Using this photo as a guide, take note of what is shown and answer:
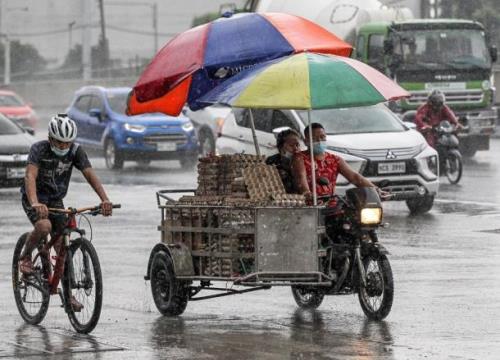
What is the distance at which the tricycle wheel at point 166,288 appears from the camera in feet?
40.0

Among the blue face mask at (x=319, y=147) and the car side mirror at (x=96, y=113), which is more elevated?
the car side mirror at (x=96, y=113)

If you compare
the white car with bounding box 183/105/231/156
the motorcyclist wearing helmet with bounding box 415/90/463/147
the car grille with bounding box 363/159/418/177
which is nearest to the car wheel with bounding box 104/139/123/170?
the white car with bounding box 183/105/231/156

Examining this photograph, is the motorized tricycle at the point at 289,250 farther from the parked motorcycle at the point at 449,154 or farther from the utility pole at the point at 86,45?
the utility pole at the point at 86,45

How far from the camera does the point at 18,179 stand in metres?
25.6

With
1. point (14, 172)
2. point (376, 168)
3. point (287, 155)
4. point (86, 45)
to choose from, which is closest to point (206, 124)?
point (14, 172)

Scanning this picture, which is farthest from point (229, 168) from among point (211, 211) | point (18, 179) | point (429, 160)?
point (18, 179)

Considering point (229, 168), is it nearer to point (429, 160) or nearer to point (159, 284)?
point (159, 284)

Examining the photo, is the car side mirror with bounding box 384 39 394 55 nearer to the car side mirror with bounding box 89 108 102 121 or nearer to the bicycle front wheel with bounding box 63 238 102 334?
the car side mirror with bounding box 89 108 102 121

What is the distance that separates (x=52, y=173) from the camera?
1163 cm

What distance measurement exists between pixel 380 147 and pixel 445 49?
498 inches

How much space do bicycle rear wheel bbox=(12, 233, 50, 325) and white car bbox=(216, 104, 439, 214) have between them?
8573mm

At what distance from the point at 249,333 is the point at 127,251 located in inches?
238

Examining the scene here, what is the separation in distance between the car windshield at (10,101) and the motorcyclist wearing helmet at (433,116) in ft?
72.9

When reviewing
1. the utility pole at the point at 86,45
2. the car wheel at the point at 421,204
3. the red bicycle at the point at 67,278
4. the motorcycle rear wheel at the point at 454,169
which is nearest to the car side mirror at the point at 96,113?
the motorcycle rear wheel at the point at 454,169
